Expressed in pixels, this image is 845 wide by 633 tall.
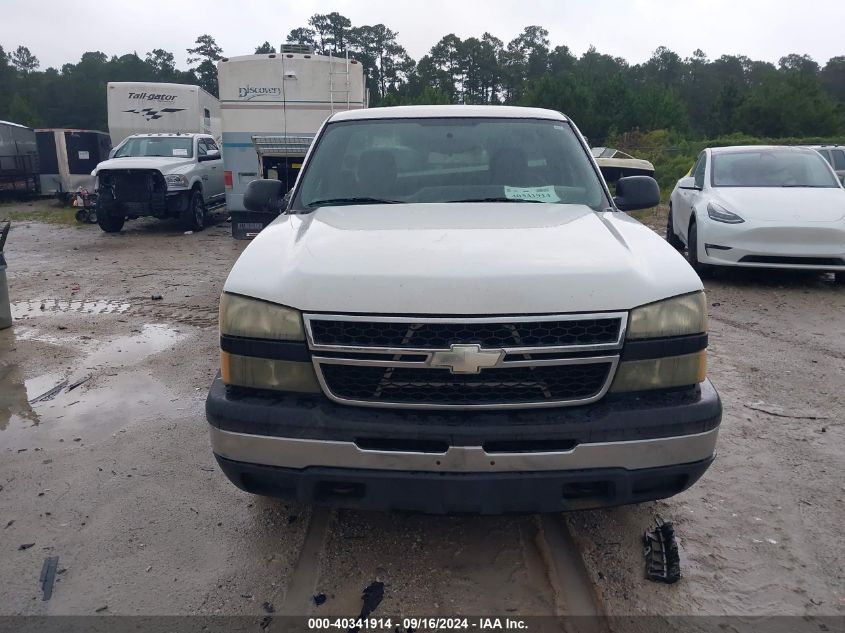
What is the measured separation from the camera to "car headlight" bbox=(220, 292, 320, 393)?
255 cm

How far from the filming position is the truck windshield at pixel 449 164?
12.4 feet

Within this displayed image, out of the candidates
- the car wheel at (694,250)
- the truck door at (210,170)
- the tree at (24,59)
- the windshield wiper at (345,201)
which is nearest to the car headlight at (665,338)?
the windshield wiper at (345,201)

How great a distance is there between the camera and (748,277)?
899cm

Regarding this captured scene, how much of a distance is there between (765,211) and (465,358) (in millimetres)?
6864

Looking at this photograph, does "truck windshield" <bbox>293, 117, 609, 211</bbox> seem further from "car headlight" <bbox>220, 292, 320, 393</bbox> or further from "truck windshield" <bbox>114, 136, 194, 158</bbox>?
"truck windshield" <bbox>114, 136, 194, 158</bbox>

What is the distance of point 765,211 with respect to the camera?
Result: 8031 mm

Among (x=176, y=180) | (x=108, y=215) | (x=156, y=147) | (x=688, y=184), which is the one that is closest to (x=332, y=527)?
(x=688, y=184)

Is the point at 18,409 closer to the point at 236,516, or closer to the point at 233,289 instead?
the point at 236,516

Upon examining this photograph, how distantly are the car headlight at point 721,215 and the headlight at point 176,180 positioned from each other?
10206 mm

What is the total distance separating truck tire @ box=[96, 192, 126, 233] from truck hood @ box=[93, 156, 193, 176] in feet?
1.90

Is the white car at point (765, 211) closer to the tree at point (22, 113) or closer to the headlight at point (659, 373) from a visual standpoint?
the headlight at point (659, 373)

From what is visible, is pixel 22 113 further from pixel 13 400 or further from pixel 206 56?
pixel 13 400

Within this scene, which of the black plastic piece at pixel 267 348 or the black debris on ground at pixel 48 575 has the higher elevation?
the black plastic piece at pixel 267 348

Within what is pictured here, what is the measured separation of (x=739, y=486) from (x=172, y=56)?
112896mm
